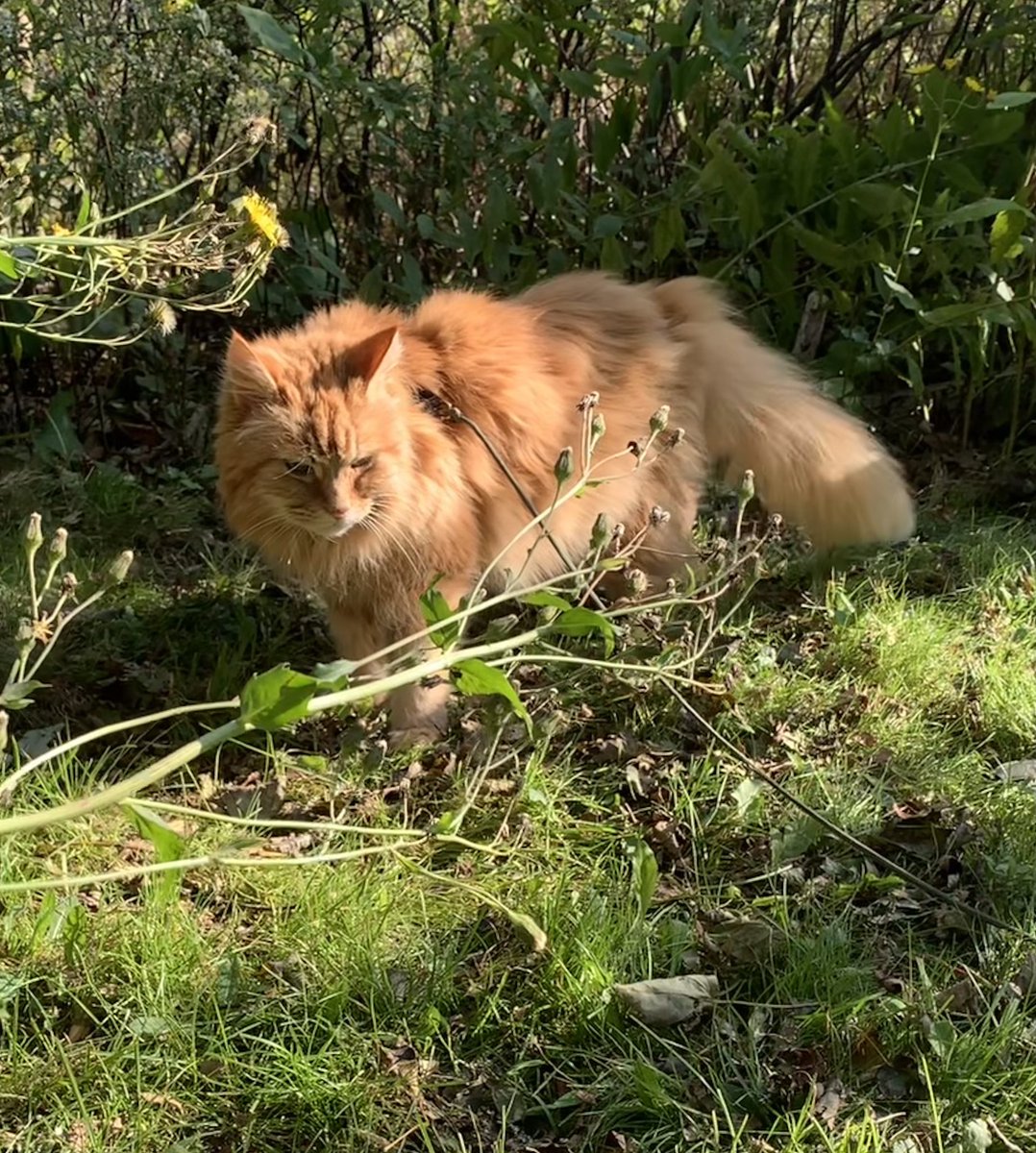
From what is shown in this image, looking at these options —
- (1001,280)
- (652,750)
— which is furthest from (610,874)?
(1001,280)

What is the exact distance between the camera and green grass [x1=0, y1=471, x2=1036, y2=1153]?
165 cm

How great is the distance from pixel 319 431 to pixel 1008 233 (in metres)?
2.03

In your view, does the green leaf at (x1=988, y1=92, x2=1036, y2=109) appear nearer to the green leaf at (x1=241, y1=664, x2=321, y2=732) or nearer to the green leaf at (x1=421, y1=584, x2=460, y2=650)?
the green leaf at (x1=421, y1=584, x2=460, y2=650)

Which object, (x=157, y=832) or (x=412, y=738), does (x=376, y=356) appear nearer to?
(x=412, y=738)

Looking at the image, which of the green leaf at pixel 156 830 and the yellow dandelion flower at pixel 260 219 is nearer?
the green leaf at pixel 156 830

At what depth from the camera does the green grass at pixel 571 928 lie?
5.41ft

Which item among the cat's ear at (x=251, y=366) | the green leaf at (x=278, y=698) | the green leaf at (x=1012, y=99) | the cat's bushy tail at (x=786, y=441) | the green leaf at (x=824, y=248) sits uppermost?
the green leaf at (x=1012, y=99)

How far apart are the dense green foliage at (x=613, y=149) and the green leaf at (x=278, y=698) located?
2295 mm

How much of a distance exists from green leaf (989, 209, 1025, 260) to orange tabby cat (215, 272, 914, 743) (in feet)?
2.15

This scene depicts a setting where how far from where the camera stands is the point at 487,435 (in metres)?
2.53

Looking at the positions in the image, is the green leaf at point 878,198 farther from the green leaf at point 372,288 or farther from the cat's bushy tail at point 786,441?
the green leaf at point 372,288

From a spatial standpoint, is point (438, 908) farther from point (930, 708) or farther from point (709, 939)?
point (930, 708)

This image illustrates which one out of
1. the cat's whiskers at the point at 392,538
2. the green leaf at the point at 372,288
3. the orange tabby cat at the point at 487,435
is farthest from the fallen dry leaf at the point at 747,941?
the green leaf at the point at 372,288

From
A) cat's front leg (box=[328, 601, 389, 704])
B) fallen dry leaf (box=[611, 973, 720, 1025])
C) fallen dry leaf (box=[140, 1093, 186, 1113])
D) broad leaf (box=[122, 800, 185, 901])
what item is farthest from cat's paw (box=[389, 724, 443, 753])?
broad leaf (box=[122, 800, 185, 901])
